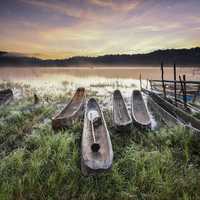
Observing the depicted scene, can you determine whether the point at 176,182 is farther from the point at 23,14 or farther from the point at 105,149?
the point at 23,14

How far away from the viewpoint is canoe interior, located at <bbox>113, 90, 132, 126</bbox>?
6325 mm

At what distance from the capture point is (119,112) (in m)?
7.51

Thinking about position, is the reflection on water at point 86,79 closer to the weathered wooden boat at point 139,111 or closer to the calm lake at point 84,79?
the calm lake at point 84,79

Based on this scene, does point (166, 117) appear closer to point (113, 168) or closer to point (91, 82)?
point (113, 168)

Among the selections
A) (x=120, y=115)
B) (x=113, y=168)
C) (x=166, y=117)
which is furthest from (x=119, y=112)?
(x=113, y=168)

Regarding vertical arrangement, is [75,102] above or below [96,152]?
above

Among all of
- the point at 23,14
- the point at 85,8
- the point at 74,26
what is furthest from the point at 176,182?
the point at 74,26

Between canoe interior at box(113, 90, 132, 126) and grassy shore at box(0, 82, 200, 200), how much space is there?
0.90 meters

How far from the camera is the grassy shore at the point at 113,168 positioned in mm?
3082

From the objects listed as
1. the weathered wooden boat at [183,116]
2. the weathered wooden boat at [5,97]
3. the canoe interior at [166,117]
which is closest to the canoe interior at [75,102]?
the canoe interior at [166,117]

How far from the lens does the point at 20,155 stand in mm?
4145

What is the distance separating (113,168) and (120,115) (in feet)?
12.0

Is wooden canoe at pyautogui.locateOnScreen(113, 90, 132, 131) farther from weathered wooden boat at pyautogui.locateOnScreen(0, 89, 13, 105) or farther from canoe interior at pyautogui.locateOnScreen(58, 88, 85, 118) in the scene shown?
weathered wooden boat at pyautogui.locateOnScreen(0, 89, 13, 105)

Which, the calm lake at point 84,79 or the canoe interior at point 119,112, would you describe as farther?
the calm lake at point 84,79
